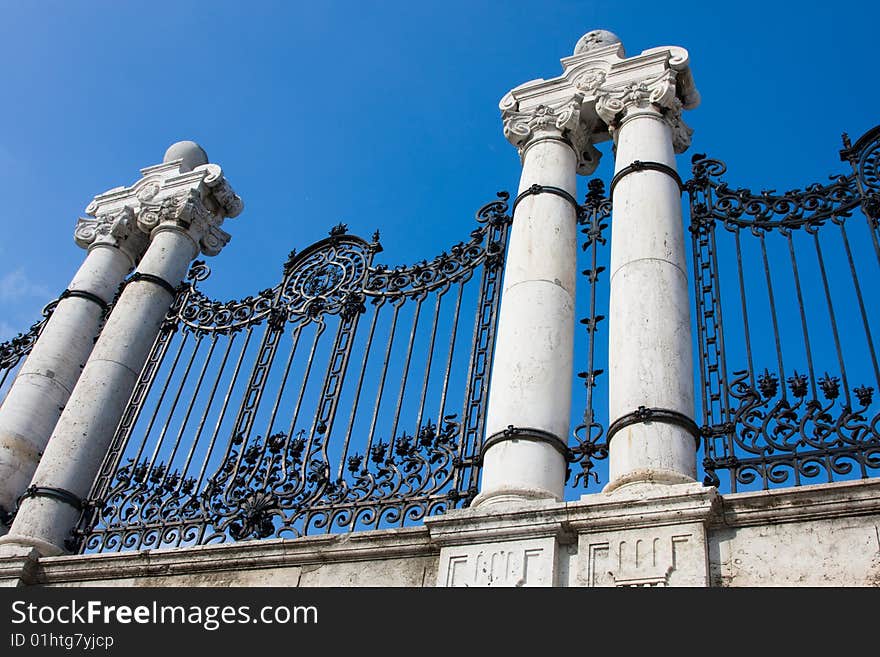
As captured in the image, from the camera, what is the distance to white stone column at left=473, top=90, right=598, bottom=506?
7613 millimetres

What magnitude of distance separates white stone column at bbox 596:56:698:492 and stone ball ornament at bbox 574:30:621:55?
2.45 feet

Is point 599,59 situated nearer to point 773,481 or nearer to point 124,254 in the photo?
point 773,481

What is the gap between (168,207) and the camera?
1207 cm

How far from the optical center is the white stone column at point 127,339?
31.1 ft

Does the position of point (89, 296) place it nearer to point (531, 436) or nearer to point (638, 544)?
point (531, 436)

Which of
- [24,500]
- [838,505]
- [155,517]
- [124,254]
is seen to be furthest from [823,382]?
[124,254]

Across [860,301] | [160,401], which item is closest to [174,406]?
[160,401]

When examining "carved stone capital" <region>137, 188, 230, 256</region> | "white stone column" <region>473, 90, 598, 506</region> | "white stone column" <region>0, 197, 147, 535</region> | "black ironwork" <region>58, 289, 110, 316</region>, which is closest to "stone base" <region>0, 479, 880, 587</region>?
"white stone column" <region>473, 90, 598, 506</region>

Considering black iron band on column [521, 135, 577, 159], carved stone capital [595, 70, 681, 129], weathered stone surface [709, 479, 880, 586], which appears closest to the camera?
weathered stone surface [709, 479, 880, 586]

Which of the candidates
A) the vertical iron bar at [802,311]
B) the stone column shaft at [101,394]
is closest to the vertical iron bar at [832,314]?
the vertical iron bar at [802,311]

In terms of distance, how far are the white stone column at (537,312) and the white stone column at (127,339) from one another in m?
3.93

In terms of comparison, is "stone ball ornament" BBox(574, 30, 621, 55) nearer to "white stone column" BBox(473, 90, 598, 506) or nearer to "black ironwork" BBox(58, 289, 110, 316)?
"white stone column" BBox(473, 90, 598, 506)

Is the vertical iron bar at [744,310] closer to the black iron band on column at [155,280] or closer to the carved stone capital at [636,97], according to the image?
the carved stone capital at [636,97]

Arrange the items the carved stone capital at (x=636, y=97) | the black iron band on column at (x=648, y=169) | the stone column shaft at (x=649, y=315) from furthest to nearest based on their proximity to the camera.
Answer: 1. the carved stone capital at (x=636, y=97)
2. the black iron band on column at (x=648, y=169)
3. the stone column shaft at (x=649, y=315)
